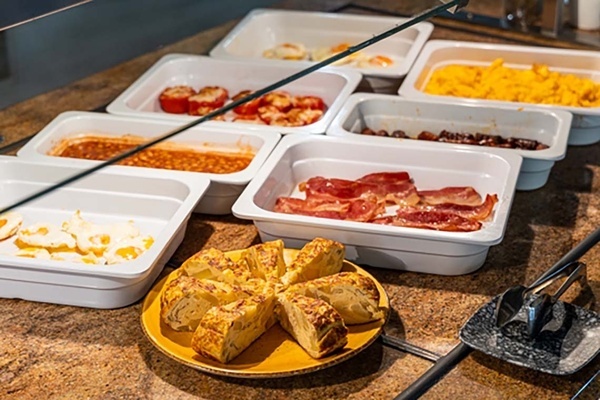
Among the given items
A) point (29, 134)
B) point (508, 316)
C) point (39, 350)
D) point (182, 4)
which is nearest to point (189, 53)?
point (182, 4)

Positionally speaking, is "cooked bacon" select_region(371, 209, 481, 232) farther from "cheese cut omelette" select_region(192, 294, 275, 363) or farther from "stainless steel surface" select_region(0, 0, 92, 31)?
"stainless steel surface" select_region(0, 0, 92, 31)

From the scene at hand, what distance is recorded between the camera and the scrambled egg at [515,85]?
193 cm

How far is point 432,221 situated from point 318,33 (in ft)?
3.21

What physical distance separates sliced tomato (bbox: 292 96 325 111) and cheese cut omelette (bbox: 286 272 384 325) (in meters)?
0.75

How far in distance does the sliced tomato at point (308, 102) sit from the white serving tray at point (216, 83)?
0.09 ft

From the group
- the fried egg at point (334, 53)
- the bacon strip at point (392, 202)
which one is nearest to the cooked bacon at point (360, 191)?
the bacon strip at point (392, 202)

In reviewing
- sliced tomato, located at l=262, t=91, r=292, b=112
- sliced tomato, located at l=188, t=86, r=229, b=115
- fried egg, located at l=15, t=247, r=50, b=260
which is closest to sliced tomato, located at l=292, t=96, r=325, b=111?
sliced tomato, located at l=262, t=91, r=292, b=112

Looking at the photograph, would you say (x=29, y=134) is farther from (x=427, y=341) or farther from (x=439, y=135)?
(x=439, y=135)

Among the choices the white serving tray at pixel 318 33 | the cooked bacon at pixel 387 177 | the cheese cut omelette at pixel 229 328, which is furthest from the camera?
the white serving tray at pixel 318 33

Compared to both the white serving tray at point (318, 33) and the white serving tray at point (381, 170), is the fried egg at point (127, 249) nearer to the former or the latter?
the white serving tray at point (381, 170)

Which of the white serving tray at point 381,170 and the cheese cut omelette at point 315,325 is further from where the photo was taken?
the white serving tray at point 381,170

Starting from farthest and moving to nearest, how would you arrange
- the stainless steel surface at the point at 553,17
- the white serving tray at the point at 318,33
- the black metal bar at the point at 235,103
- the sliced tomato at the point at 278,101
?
1. the stainless steel surface at the point at 553,17
2. the white serving tray at the point at 318,33
3. the sliced tomato at the point at 278,101
4. the black metal bar at the point at 235,103

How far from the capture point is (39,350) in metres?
1.28

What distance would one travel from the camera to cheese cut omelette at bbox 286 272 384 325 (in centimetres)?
124
